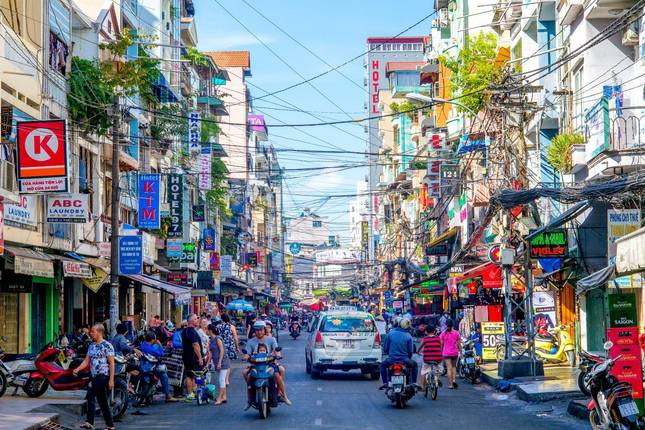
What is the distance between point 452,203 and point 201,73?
804 inches

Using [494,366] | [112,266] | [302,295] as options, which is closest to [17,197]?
[112,266]

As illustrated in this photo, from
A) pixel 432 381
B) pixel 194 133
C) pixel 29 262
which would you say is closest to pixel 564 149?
pixel 432 381

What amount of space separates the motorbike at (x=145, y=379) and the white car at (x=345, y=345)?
7331 mm

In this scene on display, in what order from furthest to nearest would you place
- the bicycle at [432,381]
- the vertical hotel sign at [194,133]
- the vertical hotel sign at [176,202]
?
the vertical hotel sign at [194,133] → the vertical hotel sign at [176,202] → the bicycle at [432,381]

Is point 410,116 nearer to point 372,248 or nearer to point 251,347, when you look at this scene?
point 372,248

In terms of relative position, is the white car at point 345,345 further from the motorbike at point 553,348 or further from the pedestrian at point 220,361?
the pedestrian at point 220,361

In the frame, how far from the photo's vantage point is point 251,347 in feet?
62.6

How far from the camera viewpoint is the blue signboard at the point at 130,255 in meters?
31.4

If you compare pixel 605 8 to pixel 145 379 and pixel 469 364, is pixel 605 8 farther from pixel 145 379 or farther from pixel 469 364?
pixel 145 379

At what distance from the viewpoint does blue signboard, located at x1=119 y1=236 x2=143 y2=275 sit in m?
31.4

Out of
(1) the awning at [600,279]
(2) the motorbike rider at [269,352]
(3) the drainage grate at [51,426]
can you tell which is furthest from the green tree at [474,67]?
(3) the drainage grate at [51,426]

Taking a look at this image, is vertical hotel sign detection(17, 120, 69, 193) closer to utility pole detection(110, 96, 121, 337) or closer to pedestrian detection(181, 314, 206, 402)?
utility pole detection(110, 96, 121, 337)

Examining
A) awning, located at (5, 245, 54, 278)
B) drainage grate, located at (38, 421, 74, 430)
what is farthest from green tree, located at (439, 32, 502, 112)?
drainage grate, located at (38, 421, 74, 430)

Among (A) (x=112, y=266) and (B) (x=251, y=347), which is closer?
(B) (x=251, y=347)
